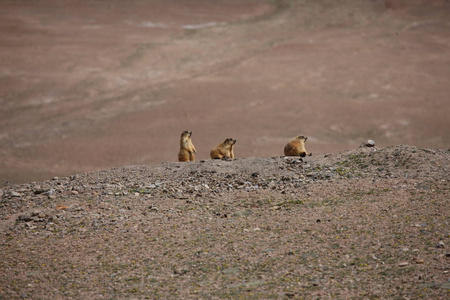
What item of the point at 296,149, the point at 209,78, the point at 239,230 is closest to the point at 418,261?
the point at 239,230

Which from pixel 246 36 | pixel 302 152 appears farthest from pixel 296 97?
pixel 302 152

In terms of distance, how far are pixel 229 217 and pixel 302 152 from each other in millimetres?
3559

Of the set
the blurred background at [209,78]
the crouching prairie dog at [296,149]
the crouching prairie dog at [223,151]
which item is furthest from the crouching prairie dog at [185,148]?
the blurred background at [209,78]

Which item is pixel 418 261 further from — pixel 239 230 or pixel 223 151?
pixel 223 151

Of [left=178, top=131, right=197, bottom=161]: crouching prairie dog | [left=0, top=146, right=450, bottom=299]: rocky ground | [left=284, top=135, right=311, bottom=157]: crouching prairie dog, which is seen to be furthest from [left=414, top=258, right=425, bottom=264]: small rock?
[left=178, top=131, right=197, bottom=161]: crouching prairie dog

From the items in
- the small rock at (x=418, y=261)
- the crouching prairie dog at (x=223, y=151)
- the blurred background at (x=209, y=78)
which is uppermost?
the blurred background at (x=209, y=78)

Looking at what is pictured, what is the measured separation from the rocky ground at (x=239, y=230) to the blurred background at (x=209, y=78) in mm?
9575

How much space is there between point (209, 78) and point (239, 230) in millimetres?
19556

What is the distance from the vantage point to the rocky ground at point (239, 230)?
6195 mm

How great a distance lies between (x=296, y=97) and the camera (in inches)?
962

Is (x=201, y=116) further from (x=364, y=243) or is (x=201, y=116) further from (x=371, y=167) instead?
(x=364, y=243)

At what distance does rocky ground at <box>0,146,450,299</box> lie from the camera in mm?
6195

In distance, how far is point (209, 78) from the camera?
26594 millimetres

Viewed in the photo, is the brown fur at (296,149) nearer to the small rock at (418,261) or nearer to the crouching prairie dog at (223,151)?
the crouching prairie dog at (223,151)
